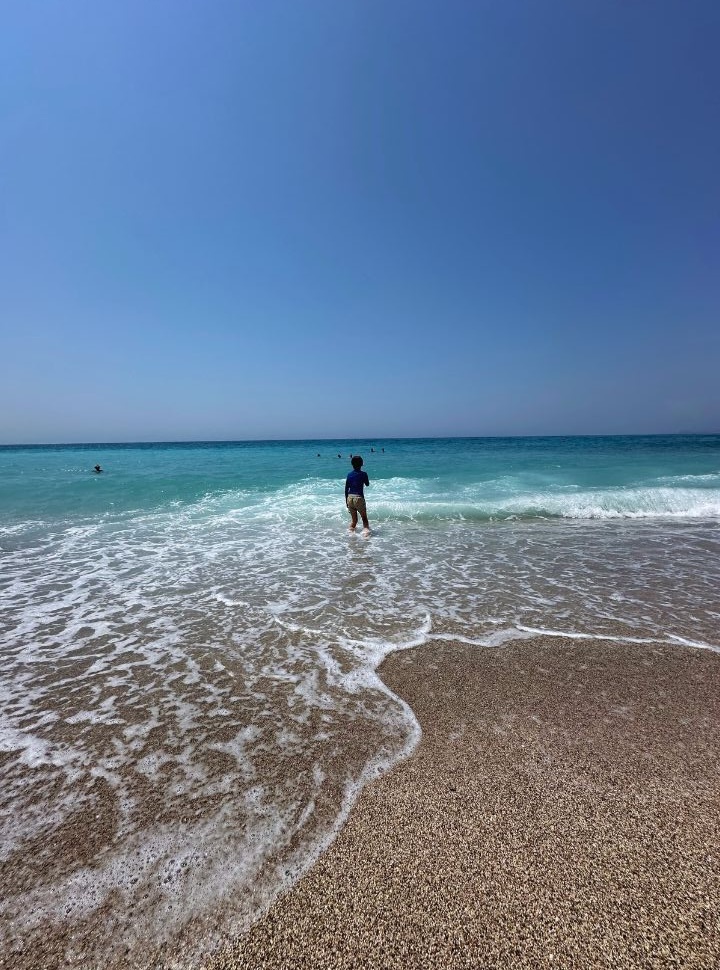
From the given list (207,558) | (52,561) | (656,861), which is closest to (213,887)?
(656,861)

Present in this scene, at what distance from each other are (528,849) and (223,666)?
3522 millimetres

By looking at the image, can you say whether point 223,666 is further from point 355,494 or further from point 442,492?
point 442,492

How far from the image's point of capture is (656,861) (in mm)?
2311

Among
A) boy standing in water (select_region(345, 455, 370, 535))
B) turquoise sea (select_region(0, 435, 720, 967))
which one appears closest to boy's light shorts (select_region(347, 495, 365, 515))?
boy standing in water (select_region(345, 455, 370, 535))

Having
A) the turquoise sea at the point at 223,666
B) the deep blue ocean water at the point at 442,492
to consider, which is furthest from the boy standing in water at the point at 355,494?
the deep blue ocean water at the point at 442,492

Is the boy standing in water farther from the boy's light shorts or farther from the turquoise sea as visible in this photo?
the turquoise sea

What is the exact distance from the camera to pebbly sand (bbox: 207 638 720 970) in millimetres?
1927

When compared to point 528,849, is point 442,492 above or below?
below

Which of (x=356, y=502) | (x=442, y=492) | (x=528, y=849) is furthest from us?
(x=442, y=492)

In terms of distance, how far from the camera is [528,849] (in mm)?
2398

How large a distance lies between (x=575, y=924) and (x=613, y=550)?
30.3ft

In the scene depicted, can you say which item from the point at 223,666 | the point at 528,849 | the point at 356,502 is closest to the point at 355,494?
the point at 356,502

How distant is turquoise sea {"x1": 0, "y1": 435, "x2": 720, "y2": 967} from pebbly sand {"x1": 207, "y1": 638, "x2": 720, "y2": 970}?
0.29m

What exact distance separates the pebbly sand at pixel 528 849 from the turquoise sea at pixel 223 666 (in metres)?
0.29
